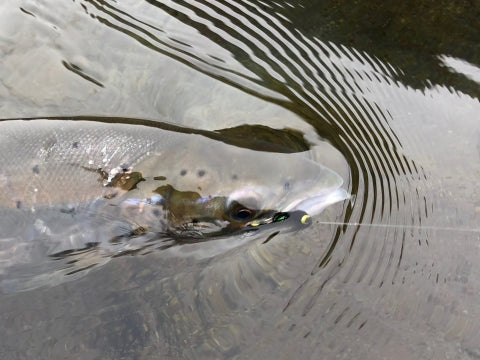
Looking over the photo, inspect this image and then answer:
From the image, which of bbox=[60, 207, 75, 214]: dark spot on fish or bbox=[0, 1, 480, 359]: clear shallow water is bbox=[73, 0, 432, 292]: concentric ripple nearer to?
bbox=[0, 1, 480, 359]: clear shallow water

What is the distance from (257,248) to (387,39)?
2.07 metres

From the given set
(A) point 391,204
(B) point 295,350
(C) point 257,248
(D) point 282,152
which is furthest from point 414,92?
(B) point 295,350

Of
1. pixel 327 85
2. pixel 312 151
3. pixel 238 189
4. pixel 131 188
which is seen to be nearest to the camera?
pixel 238 189

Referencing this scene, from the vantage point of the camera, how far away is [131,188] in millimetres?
3029

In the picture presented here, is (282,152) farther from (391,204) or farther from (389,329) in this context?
(389,329)

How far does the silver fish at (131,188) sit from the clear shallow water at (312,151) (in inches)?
8.6

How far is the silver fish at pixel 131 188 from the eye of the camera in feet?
9.55

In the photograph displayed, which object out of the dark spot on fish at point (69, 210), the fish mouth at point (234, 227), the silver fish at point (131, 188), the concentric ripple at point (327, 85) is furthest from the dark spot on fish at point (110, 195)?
the concentric ripple at point (327, 85)

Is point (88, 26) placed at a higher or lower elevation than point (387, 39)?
lower

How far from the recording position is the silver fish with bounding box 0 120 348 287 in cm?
291

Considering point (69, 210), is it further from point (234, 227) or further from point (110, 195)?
point (234, 227)

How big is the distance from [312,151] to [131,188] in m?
1.15

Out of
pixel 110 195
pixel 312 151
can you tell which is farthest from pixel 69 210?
pixel 312 151

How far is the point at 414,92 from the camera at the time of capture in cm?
392
